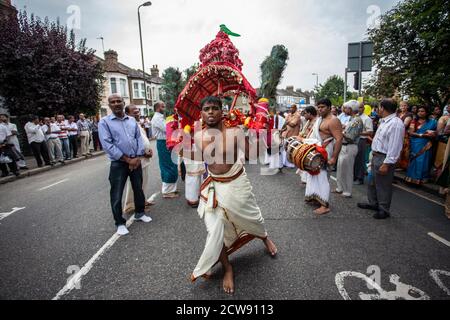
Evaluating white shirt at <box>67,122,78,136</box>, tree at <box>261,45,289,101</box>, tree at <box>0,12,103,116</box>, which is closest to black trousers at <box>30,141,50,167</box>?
white shirt at <box>67,122,78,136</box>

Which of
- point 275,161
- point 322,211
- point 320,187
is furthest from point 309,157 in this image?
point 275,161

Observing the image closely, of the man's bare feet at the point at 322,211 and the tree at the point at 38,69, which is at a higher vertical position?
A: the tree at the point at 38,69

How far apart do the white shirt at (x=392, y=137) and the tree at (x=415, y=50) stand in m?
5.21

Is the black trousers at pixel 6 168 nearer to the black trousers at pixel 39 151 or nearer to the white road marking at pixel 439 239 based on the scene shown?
the black trousers at pixel 39 151

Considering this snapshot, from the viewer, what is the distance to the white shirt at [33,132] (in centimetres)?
956

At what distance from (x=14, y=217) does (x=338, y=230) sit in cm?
579

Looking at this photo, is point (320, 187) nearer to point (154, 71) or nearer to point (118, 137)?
point (118, 137)

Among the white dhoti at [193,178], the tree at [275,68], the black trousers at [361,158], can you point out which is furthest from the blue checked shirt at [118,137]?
the tree at [275,68]

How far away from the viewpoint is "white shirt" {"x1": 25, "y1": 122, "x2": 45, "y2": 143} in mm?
9562

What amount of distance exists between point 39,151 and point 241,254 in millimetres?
10320

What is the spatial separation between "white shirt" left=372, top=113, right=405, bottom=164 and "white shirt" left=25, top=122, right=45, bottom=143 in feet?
36.8

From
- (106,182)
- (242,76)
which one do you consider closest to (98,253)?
(242,76)

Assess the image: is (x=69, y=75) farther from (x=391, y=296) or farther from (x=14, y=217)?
(x=391, y=296)
